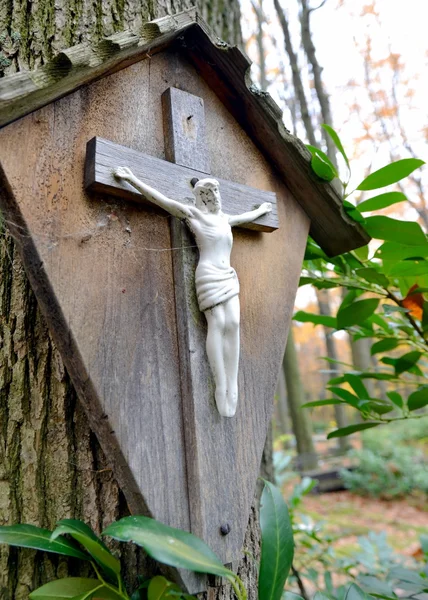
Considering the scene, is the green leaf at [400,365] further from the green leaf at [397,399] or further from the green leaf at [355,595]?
the green leaf at [355,595]

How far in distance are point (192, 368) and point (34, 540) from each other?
15.7 inches

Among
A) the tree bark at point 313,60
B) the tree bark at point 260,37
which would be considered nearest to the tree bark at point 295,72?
the tree bark at point 313,60

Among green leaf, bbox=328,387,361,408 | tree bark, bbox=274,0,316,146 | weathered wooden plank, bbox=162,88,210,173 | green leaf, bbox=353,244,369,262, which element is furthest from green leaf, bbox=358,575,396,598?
tree bark, bbox=274,0,316,146

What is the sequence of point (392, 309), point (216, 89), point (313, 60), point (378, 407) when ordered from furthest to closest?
point (313, 60)
point (378, 407)
point (392, 309)
point (216, 89)

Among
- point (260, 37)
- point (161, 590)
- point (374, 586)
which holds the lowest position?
point (374, 586)

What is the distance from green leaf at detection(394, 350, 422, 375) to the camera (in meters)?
1.46

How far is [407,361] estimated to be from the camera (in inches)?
58.0

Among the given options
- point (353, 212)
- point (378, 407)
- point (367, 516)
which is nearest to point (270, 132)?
point (353, 212)

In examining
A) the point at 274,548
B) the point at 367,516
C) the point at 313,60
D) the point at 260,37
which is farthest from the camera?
the point at 260,37

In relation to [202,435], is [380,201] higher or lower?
higher

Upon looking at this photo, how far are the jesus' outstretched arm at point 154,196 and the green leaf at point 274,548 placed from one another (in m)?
0.59

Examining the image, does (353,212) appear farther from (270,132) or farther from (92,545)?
(92,545)

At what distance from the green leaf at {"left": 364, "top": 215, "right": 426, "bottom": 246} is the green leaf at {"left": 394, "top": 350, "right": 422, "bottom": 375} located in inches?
14.9

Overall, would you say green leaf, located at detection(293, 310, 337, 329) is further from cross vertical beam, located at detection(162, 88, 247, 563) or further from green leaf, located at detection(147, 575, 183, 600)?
green leaf, located at detection(147, 575, 183, 600)
